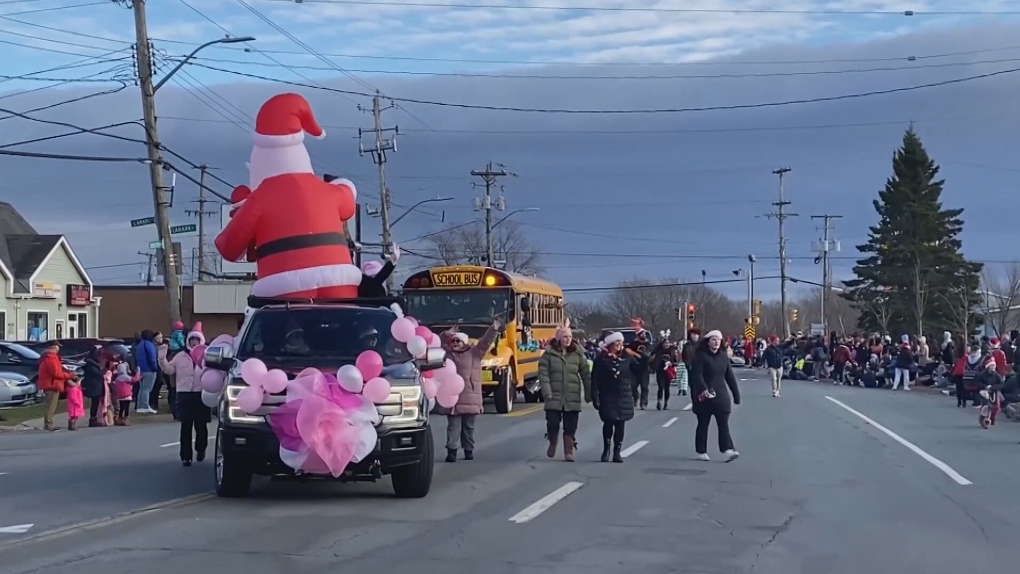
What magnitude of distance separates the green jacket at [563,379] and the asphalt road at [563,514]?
0.84 m

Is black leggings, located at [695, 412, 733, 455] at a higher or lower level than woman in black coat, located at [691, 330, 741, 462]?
lower

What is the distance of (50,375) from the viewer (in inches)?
929

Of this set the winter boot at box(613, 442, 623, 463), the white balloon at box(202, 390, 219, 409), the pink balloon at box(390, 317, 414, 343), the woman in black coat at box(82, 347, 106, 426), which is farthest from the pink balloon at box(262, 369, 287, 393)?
the woman in black coat at box(82, 347, 106, 426)

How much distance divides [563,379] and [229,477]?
215 inches

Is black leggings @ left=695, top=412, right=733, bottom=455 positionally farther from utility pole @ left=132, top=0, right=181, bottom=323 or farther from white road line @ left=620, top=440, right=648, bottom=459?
utility pole @ left=132, top=0, right=181, bottom=323

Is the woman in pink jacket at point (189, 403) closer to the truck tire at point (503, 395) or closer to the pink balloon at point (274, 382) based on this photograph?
the pink balloon at point (274, 382)

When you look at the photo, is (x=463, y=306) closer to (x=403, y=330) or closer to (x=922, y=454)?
(x=922, y=454)

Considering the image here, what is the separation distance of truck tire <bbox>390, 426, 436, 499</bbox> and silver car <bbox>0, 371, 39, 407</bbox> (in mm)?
19350

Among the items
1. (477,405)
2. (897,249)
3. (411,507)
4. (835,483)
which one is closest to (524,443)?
(477,405)

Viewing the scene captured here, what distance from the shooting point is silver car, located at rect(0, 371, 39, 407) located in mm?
29078

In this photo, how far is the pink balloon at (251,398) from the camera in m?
11.7

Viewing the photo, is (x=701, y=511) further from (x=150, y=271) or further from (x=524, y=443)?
(x=150, y=271)

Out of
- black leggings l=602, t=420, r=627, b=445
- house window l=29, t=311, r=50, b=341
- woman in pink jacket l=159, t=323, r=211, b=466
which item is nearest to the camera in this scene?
woman in pink jacket l=159, t=323, r=211, b=466

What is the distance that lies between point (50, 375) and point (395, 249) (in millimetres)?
10239
